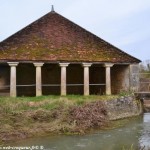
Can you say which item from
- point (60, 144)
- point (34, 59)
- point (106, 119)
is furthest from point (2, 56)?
point (60, 144)

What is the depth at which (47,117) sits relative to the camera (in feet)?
58.5

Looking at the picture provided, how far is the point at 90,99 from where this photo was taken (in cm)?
2109

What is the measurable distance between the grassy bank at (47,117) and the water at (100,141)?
732 mm

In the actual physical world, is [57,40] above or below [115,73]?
above

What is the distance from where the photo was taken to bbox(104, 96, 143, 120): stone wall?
20.9 meters

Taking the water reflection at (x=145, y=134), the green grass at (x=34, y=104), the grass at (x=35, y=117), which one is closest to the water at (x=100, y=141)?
the water reflection at (x=145, y=134)

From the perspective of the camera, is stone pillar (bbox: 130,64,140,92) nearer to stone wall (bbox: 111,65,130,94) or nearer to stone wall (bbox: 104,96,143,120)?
stone wall (bbox: 111,65,130,94)

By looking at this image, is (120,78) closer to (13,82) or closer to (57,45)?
(57,45)

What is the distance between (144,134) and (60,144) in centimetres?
434

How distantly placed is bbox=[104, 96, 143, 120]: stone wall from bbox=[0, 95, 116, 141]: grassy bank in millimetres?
1035

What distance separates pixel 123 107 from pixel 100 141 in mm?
6812

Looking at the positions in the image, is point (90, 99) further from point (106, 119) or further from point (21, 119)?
point (21, 119)

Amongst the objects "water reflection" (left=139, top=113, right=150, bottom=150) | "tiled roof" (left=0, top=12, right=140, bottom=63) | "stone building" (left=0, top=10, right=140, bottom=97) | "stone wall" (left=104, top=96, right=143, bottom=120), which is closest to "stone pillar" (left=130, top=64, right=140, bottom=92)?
"stone building" (left=0, top=10, right=140, bottom=97)

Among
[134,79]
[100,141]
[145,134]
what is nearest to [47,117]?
[100,141]
